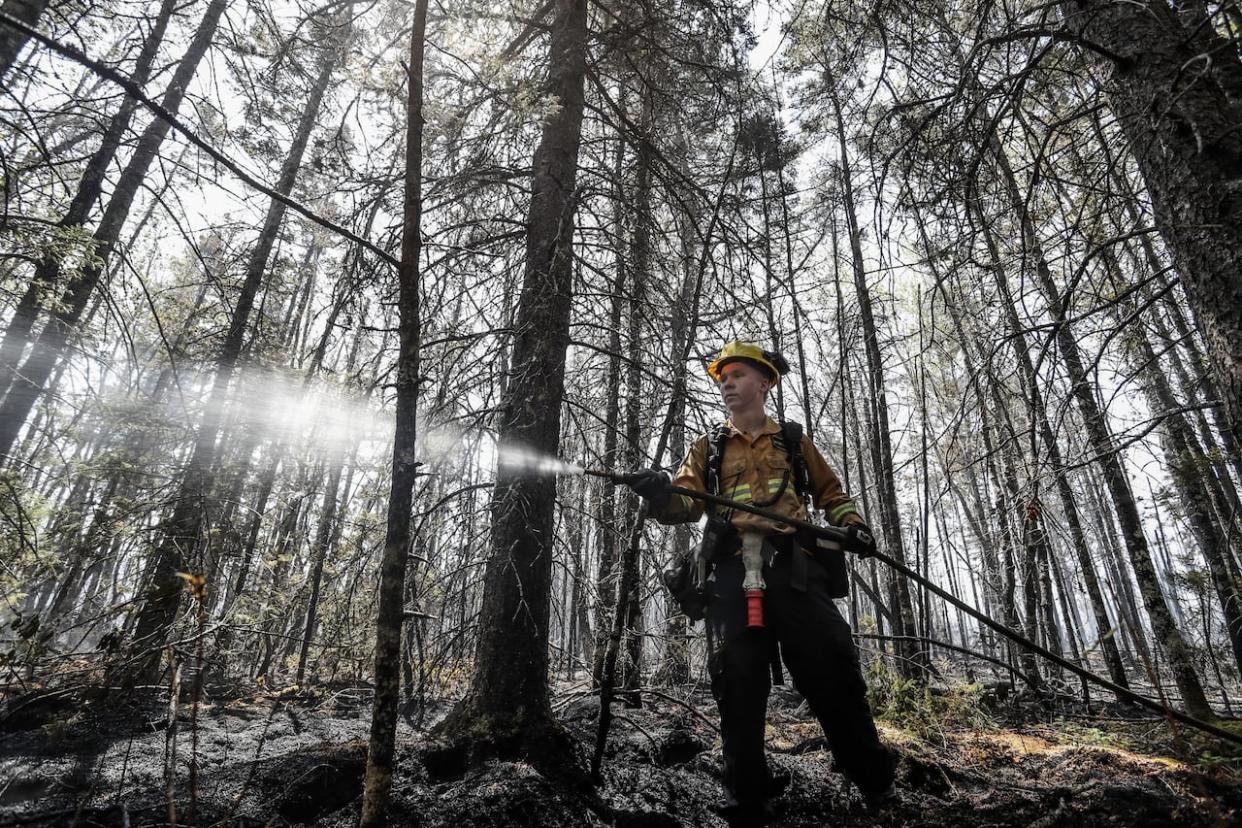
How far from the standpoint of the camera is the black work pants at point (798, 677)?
298 cm

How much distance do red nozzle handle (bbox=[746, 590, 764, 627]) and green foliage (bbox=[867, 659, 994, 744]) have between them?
11.0 feet

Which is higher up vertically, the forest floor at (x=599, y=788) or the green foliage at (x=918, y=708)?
the green foliage at (x=918, y=708)

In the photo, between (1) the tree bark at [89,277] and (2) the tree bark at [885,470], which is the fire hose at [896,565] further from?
(1) the tree bark at [89,277]

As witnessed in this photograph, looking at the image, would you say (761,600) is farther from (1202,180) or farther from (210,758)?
(210,758)

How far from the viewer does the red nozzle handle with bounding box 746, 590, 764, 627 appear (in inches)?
119

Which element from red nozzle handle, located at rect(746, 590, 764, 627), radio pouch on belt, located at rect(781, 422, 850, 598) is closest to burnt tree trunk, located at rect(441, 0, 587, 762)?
red nozzle handle, located at rect(746, 590, 764, 627)

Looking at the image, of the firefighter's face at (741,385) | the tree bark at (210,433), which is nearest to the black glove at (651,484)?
the firefighter's face at (741,385)

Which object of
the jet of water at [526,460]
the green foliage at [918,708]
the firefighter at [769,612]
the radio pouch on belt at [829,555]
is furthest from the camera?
the green foliage at [918,708]

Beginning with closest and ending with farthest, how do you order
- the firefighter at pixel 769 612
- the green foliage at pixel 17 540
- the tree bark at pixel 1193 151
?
the tree bark at pixel 1193 151, the firefighter at pixel 769 612, the green foliage at pixel 17 540

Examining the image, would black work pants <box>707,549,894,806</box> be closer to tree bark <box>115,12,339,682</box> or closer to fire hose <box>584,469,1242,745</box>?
fire hose <box>584,469,1242,745</box>

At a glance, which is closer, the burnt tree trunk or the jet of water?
the burnt tree trunk

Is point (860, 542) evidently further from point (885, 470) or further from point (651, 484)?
point (885, 470)

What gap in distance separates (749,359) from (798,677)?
1.87 meters

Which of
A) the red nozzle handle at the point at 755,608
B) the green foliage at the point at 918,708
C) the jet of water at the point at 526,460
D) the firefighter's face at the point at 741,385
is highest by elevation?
the firefighter's face at the point at 741,385
